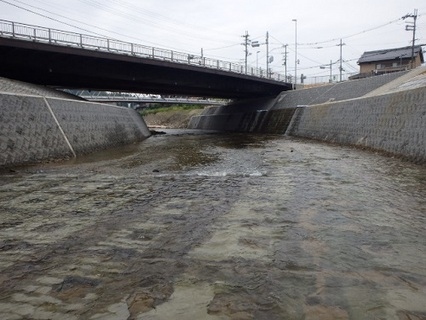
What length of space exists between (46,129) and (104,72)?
18.6 m

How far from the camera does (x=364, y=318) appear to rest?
3.31 meters

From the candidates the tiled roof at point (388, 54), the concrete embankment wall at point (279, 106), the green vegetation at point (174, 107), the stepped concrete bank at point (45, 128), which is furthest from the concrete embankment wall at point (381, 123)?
the green vegetation at point (174, 107)

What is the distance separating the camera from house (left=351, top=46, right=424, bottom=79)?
69.0 m

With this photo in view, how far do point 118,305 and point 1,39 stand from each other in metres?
27.9

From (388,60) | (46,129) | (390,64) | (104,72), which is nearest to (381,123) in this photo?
(46,129)

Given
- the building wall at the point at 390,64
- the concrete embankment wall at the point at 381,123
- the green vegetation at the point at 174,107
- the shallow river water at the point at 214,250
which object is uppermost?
the building wall at the point at 390,64

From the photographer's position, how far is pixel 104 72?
109 feet

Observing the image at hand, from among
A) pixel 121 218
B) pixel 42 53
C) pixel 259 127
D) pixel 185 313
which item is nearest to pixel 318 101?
pixel 259 127

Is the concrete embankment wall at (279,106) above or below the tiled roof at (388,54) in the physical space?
below

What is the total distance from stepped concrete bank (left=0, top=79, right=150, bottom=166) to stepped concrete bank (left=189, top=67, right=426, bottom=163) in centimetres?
1858

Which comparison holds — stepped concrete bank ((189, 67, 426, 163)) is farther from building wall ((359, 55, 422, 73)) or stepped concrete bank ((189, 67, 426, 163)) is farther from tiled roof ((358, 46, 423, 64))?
tiled roof ((358, 46, 423, 64))

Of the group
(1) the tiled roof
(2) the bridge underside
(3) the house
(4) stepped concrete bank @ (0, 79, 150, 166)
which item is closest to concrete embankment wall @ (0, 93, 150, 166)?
(4) stepped concrete bank @ (0, 79, 150, 166)

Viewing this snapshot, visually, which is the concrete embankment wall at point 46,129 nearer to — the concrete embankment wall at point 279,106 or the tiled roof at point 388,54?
the concrete embankment wall at point 279,106

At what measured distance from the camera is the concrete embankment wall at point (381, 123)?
48.7 ft
